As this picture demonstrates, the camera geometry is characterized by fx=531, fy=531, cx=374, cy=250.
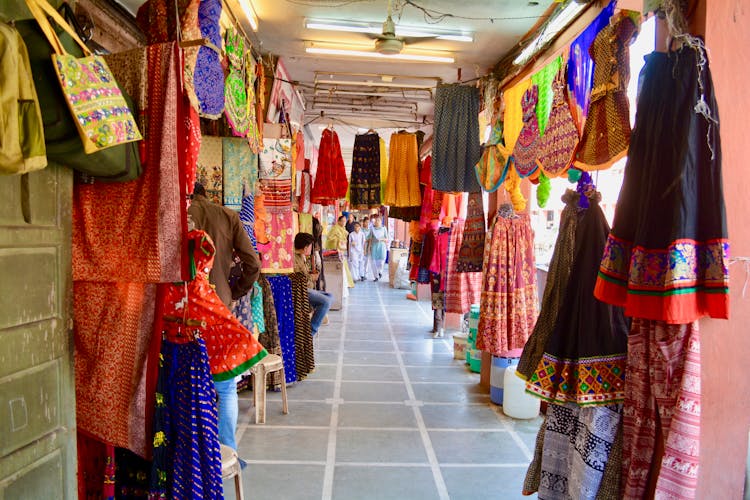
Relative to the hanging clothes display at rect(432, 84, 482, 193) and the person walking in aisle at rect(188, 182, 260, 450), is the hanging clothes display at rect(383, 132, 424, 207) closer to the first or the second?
the hanging clothes display at rect(432, 84, 482, 193)

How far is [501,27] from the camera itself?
4.43 m

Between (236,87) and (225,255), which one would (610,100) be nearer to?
(236,87)

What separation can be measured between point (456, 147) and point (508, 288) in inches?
55.3

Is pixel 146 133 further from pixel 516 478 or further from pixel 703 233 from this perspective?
pixel 516 478

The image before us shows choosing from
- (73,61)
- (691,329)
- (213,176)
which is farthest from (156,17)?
(691,329)

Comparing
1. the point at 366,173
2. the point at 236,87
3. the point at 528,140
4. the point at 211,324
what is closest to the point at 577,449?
the point at 211,324

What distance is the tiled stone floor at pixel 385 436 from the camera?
321 centimetres

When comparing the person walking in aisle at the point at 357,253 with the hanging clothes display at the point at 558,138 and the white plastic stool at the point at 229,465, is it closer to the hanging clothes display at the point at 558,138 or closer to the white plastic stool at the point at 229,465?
the hanging clothes display at the point at 558,138

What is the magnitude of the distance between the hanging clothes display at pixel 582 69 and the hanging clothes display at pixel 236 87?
179cm

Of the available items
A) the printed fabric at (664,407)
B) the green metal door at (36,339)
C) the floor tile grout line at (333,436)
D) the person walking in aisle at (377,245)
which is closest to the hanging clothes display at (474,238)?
the floor tile grout line at (333,436)

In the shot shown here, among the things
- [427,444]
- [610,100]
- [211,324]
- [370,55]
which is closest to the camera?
[211,324]

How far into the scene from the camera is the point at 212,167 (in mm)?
3359

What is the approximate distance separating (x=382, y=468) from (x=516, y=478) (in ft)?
2.79

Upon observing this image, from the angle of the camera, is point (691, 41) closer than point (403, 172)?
Yes
